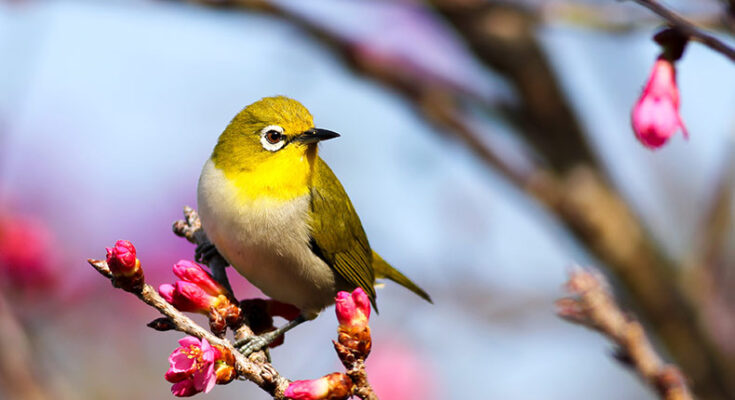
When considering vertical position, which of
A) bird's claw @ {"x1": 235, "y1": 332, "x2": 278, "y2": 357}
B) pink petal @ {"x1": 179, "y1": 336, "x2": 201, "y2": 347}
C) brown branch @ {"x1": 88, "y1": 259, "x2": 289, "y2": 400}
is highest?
bird's claw @ {"x1": 235, "y1": 332, "x2": 278, "y2": 357}

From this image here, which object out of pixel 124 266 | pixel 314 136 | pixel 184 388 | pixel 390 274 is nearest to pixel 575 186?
pixel 390 274

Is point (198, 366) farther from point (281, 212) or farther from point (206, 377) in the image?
point (281, 212)

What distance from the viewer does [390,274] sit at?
13.4ft

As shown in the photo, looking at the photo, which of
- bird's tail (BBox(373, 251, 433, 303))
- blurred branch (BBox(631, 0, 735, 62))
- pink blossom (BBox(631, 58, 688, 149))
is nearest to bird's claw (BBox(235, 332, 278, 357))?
bird's tail (BBox(373, 251, 433, 303))

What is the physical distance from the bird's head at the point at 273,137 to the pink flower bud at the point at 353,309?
41.1 inches

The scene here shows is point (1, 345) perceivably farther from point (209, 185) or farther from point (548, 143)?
point (548, 143)

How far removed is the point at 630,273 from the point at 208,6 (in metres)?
2.95

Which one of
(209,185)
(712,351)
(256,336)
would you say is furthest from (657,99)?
(712,351)

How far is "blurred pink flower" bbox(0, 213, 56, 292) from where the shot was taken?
450 cm

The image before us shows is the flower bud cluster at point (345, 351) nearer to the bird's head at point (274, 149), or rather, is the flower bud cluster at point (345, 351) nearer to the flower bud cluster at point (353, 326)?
the flower bud cluster at point (353, 326)

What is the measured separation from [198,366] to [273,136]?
135cm

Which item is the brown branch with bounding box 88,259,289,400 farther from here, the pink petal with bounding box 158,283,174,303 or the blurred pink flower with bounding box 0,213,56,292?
the blurred pink flower with bounding box 0,213,56,292

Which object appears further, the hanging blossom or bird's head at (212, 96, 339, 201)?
bird's head at (212, 96, 339, 201)

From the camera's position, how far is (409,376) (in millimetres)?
6430
